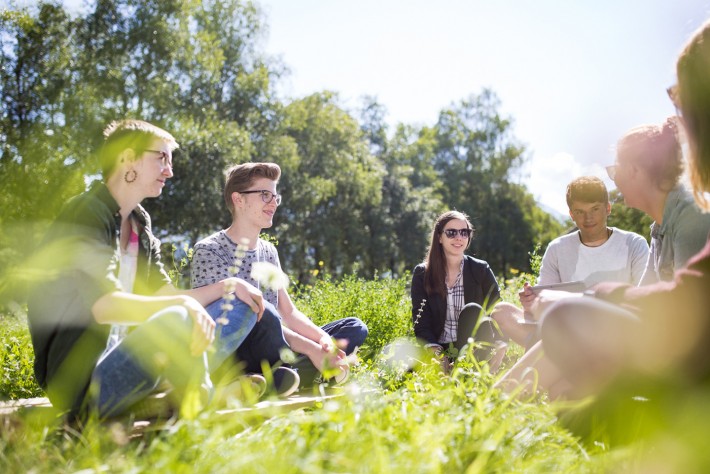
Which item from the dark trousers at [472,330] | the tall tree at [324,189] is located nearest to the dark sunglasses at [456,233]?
the dark trousers at [472,330]

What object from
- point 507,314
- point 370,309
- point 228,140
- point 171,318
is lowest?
point 370,309

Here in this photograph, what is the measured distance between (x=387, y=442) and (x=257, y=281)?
90.5 inches

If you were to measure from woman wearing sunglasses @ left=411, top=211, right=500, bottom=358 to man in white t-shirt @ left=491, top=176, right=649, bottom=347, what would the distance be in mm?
806

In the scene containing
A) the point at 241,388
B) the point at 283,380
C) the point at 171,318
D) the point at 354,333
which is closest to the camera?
the point at 171,318

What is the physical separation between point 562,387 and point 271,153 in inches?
1010

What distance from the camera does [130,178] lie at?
299cm

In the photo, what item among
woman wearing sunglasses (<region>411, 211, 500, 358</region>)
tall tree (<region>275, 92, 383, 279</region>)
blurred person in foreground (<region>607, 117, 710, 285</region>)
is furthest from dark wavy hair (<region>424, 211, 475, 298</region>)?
tall tree (<region>275, 92, 383, 279</region>)

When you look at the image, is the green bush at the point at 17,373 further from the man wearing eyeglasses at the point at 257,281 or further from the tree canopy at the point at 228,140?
the tree canopy at the point at 228,140

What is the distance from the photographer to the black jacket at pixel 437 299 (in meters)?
5.89

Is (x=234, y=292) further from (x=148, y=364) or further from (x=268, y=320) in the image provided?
(x=148, y=364)

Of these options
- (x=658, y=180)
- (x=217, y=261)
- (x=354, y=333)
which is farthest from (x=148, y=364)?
(x=658, y=180)

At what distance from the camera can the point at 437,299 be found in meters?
5.98

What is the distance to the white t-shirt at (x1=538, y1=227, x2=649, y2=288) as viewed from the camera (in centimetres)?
502

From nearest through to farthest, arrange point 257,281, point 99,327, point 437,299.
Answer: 1. point 99,327
2. point 257,281
3. point 437,299
